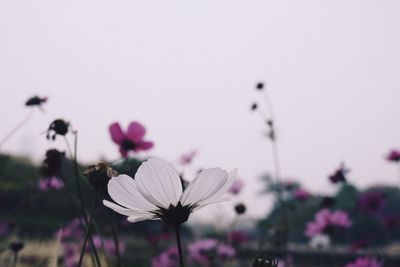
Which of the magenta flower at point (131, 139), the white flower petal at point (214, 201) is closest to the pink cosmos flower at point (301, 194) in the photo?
the magenta flower at point (131, 139)

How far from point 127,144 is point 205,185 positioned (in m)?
0.94

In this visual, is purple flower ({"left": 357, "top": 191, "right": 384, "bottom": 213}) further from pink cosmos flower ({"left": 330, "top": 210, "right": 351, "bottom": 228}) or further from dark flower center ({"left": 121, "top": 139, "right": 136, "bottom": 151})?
dark flower center ({"left": 121, "top": 139, "right": 136, "bottom": 151})

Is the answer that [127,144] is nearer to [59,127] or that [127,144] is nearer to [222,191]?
[59,127]

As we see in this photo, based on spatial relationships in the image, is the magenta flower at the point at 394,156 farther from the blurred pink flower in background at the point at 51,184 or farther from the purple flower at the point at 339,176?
the blurred pink flower in background at the point at 51,184

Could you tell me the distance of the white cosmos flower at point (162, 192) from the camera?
2.10ft

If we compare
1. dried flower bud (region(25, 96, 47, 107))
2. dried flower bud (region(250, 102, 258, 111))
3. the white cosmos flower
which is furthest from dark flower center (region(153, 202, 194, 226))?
dried flower bud (region(250, 102, 258, 111))

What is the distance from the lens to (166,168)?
658 millimetres

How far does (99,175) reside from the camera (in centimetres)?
87

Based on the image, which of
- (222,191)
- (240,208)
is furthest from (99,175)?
(240,208)

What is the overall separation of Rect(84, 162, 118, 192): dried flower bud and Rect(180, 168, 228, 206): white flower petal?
0.27 m

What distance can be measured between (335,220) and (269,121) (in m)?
0.93

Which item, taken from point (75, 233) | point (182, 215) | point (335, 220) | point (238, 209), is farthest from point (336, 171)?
point (182, 215)

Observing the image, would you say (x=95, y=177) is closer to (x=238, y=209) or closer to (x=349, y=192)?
(x=238, y=209)

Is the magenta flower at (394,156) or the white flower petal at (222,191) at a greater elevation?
the magenta flower at (394,156)
